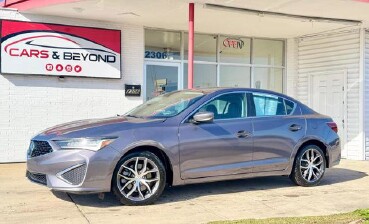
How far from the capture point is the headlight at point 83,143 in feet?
19.0

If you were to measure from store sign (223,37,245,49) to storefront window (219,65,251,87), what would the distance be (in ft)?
2.03

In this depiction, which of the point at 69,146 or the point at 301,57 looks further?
the point at 301,57

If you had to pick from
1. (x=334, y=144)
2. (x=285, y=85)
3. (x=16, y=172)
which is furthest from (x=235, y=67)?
(x=16, y=172)

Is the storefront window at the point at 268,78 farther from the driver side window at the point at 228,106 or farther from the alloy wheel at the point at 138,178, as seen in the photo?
the alloy wheel at the point at 138,178

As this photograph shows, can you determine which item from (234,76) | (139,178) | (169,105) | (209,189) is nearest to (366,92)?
(234,76)

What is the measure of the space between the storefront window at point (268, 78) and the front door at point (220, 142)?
726 cm

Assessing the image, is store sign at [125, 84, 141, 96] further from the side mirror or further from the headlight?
the headlight

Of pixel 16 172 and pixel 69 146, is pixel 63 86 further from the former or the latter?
pixel 69 146

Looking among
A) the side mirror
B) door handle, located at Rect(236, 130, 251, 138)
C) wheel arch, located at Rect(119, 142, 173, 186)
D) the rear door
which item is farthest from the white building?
wheel arch, located at Rect(119, 142, 173, 186)

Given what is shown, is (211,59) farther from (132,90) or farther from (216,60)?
(132,90)

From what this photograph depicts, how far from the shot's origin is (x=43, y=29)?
10.7m

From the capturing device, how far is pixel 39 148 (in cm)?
607

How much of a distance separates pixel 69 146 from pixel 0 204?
4.61ft

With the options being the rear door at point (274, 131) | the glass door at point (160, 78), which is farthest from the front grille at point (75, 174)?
the glass door at point (160, 78)
